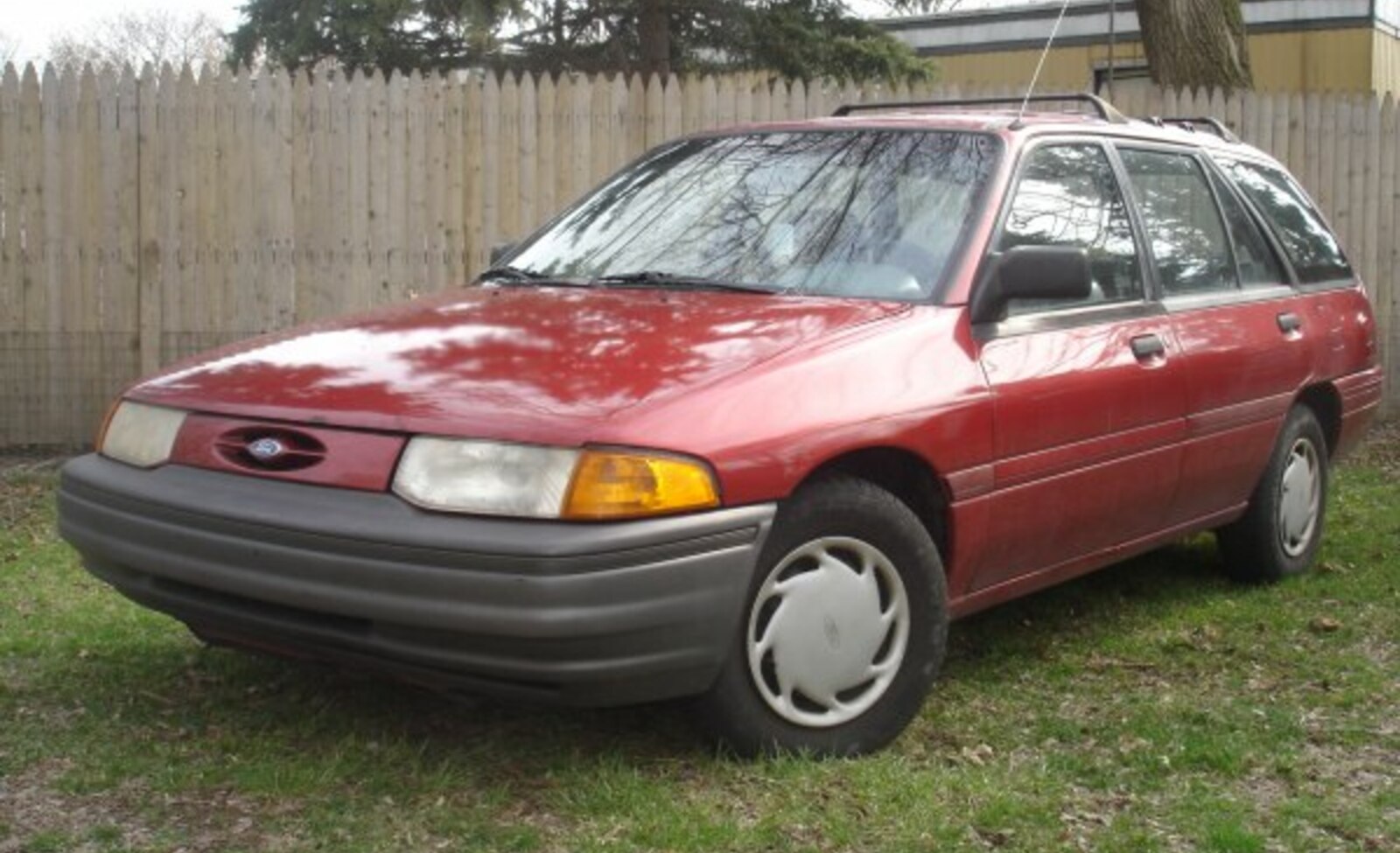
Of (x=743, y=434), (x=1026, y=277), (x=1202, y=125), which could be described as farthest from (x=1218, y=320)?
(x=743, y=434)

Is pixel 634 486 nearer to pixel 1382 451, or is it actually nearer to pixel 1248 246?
pixel 1248 246

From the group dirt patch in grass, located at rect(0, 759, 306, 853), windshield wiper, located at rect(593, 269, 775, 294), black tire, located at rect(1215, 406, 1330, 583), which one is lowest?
dirt patch in grass, located at rect(0, 759, 306, 853)

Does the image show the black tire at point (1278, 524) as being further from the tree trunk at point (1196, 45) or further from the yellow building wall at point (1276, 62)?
the yellow building wall at point (1276, 62)

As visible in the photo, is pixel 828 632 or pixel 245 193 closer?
pixel 828 632

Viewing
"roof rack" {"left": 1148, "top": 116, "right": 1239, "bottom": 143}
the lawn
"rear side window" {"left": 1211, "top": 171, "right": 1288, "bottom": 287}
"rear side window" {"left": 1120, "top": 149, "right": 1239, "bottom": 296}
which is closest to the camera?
the lawn

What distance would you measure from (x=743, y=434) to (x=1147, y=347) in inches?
70.8

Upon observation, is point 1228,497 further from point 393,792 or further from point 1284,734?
point 393,792

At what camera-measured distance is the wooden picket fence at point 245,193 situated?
893 centimetres

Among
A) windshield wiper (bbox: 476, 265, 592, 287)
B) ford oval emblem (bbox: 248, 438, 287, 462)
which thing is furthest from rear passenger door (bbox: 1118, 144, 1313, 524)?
ford oval emblem (bbox: 248, 438, 287, 462)

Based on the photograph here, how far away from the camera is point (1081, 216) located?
4895mm

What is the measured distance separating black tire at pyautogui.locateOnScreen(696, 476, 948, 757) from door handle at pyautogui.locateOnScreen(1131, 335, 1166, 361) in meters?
1.12

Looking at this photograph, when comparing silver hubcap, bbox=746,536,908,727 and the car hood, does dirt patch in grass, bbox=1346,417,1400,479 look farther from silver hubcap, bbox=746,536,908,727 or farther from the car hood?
the car hood

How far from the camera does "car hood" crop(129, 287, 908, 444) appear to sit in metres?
3.48

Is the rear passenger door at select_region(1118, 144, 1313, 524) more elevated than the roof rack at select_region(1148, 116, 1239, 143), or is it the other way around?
the roof rack at select_region(1148, 116, 1239, 143)
